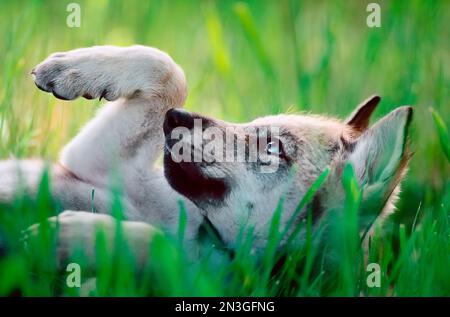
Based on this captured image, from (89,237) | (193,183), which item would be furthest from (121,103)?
(89,237)

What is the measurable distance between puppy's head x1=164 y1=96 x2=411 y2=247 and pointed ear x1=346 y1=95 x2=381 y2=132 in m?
0.31

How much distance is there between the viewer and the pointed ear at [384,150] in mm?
2682

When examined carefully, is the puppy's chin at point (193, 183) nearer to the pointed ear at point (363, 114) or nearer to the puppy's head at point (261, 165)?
the puppy's head at point (261, 165)

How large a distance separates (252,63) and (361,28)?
52.1 inches

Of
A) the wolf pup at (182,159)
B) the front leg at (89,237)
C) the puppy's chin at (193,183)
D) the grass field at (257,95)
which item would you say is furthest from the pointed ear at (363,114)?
the front leg at (89,237)

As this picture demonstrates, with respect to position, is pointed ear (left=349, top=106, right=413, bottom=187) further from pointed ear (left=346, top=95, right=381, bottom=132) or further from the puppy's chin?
the puppy's chin

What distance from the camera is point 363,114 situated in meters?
3.30

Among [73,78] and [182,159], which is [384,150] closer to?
[182,159]

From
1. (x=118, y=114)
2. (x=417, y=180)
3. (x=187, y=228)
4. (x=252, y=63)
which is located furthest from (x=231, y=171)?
(x=252, y=63)

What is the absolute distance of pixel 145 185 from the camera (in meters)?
2.99

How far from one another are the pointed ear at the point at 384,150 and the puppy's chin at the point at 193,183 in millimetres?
508

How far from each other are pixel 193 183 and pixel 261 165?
0.27 metres
